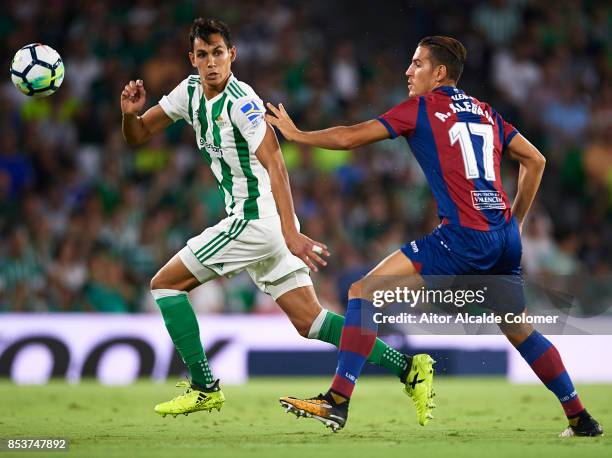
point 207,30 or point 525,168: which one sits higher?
point 207,30

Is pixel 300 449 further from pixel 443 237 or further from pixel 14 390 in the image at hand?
pixel 14 390

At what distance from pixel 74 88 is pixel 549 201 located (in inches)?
246

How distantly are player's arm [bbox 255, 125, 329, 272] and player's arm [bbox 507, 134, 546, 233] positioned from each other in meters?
1.29

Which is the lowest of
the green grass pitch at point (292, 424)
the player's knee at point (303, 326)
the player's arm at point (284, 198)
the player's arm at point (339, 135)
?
the green grass pitch at point (292, 424)

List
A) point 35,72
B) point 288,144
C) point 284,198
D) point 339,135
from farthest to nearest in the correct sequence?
point 288,144 → point 35,72 → point 284,198 → point 339,135

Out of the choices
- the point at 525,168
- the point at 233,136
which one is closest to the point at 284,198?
the point at 233,136

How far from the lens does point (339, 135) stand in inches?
258

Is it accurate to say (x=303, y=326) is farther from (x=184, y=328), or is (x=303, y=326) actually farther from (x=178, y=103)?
(x=178, y=103)

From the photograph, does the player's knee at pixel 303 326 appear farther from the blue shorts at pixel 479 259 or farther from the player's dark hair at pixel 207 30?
the player's dark hair at pixel 207 30

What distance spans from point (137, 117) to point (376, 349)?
85.1 inches

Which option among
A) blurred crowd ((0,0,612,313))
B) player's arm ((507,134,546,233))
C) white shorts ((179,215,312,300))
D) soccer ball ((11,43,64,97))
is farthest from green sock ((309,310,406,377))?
blurred crowd ((0,0,612,313))

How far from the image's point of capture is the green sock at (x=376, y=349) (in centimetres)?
727

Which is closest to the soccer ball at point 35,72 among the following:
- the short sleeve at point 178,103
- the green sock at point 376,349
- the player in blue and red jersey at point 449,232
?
the short sleeve at point 178,103

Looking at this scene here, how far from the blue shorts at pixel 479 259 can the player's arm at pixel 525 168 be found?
0.37 metres
